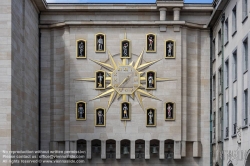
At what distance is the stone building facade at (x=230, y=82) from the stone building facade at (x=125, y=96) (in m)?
0.89

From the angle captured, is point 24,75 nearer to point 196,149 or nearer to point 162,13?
point 162,13

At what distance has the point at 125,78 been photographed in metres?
43.7

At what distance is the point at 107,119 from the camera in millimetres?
43250

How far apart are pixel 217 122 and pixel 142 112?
5.03 m

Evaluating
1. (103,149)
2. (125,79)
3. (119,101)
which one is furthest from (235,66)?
(103,149)

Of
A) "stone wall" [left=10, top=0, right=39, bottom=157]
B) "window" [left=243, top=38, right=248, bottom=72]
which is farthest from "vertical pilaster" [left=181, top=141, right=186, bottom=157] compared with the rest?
"window" [left=243, top=38, right=248, bottom=72]

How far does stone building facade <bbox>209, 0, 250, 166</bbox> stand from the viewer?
109 ft

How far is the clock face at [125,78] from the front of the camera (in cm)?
4356

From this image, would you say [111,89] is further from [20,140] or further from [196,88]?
[20,140]

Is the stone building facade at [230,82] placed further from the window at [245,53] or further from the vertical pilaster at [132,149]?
the vertical pilaster at [132,149]

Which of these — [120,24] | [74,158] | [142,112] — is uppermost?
[120,24]

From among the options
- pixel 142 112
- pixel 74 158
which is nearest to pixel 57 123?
pixel 74 158

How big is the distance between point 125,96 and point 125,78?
47.3 inches

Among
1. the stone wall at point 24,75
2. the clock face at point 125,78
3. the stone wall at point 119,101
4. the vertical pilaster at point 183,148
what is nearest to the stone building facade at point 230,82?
the stone wall at point 119,101
